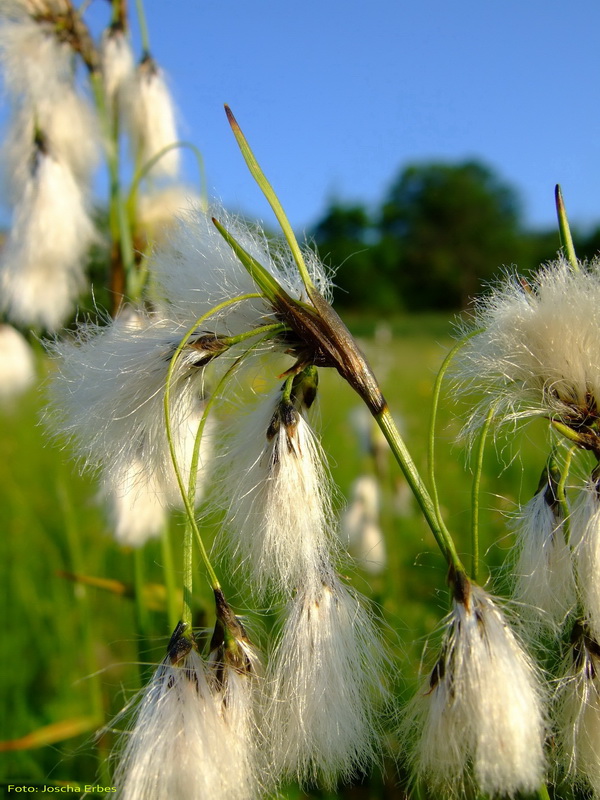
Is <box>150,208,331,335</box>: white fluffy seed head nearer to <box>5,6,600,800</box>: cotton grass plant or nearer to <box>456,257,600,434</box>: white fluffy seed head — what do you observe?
<box>5,6,600,800</box>: cotton grass plant

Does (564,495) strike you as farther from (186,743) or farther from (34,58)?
(34,58)

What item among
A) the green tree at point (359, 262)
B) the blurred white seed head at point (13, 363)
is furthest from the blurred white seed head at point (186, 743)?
the green tree at point (359, 262)

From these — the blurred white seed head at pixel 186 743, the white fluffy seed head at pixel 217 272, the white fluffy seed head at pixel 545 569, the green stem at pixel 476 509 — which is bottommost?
the blurred white seed head at pixel 186 743

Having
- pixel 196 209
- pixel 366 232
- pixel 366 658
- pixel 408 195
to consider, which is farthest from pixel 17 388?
pixel 408 195

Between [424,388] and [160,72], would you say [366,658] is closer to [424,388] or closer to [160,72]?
[160,72]

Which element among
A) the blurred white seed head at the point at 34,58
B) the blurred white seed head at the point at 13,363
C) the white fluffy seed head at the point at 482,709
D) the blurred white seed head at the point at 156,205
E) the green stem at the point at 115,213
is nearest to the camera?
the white fluffy seed head at the point at 482,709

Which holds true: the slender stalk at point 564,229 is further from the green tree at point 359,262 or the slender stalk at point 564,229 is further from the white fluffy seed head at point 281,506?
the green tree at point 359,262

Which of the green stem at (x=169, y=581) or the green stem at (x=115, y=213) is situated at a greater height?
the green stem at (x=115, y=213)
